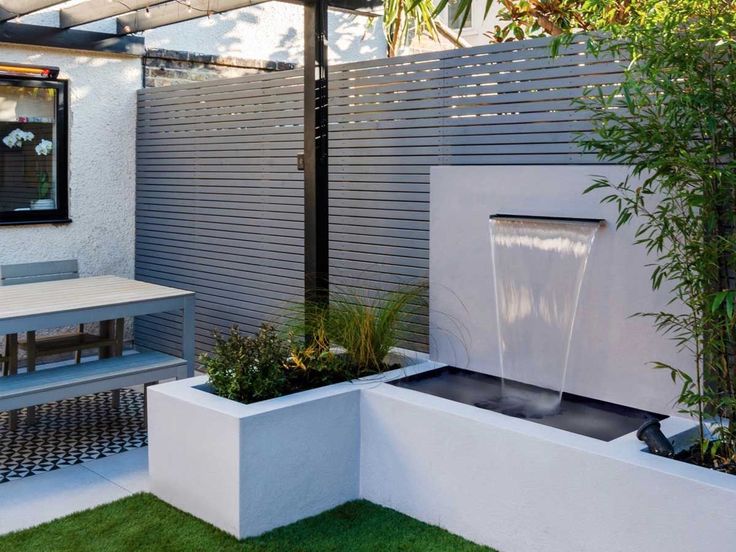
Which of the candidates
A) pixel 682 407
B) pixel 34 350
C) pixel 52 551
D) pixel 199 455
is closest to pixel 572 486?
pixel 682 407

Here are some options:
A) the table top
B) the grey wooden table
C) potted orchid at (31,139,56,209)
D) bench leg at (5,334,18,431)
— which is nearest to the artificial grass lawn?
the grey wooden table

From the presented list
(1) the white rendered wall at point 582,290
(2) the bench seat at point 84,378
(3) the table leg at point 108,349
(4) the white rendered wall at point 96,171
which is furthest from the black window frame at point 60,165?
(1) the white rendered wall at point 582,290

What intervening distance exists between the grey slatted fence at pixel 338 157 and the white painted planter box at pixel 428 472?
132 cm

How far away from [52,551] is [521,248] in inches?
112

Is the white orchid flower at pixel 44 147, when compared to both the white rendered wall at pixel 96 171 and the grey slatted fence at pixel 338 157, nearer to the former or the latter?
the white rendered wall at pixel 96 171

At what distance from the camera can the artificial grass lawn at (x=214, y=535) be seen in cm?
434

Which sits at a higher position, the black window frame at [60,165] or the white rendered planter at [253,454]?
the black window frame at [60,165]

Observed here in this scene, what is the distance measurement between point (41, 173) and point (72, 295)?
7.46 ft

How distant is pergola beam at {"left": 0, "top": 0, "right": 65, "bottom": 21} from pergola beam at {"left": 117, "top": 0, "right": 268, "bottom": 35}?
0.75 metres

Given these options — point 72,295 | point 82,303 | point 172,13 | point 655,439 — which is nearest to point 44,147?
point 172,13

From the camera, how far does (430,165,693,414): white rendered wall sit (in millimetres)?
4621

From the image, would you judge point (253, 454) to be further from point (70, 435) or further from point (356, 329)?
point (70, 435)

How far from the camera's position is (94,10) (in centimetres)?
724

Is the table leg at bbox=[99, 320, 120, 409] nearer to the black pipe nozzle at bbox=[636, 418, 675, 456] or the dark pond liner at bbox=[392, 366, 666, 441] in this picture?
the dark pond liner at bbox=[392, 366, 666, 441]
